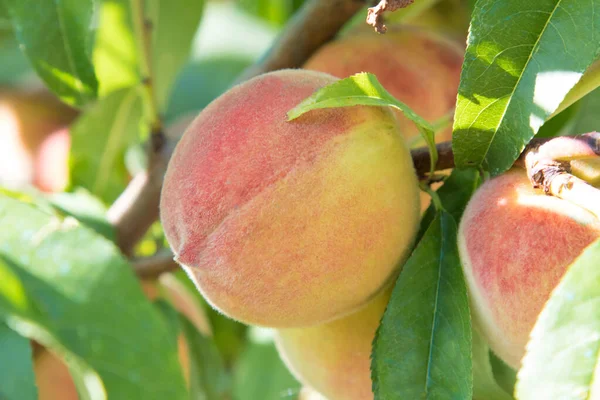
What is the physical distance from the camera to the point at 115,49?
4.17 ft

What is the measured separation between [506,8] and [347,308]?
0.30m

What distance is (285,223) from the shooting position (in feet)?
2.05

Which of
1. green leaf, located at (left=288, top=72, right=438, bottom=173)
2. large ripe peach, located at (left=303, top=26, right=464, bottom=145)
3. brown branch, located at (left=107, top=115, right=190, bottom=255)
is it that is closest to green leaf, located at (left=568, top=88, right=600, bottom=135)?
large ripe peach, located at (left=303, top=26, right=464, bottom=145)

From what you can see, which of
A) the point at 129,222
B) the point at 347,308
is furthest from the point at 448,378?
the point at 129,222

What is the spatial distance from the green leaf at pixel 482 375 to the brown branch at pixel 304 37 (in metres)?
0.48

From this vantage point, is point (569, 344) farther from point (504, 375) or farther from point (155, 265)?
point (155, 265)

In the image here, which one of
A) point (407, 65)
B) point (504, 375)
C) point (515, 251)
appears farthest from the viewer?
point (407, 65)

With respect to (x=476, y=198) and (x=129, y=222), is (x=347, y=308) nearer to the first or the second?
(x=476, y=198)

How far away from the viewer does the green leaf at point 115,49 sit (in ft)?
4.14

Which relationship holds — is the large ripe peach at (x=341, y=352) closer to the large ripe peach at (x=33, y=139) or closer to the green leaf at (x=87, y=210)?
the green leaf at (x=87, y=210)

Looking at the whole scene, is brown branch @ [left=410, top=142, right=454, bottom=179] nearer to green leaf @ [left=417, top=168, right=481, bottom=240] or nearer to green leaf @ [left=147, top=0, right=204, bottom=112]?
green leaf @ [left=417, top=168, right=481, bottom=240]

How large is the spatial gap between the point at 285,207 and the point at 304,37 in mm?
484

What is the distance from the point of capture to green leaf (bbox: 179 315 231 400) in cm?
126

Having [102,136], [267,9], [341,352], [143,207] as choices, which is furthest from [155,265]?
[267,9]
